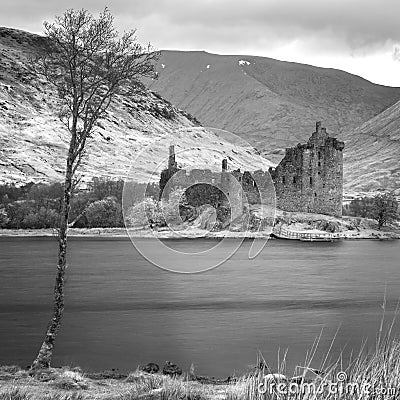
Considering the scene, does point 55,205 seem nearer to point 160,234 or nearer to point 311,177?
point 160,234

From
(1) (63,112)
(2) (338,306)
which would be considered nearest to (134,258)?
(2) (338,306)

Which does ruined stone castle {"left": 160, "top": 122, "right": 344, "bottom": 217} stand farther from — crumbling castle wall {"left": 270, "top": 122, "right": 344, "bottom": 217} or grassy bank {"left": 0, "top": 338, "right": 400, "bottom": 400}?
grassy bank {"left": 0, "top": 338, "right": 400, "bottom": 400}

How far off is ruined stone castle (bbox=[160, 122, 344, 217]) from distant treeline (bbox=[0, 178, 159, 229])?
16.0 metres

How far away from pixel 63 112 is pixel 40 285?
25570 mm

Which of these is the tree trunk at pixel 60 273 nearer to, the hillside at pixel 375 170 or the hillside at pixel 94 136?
the hillside at pixel 94 136

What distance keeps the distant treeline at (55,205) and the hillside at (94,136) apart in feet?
26.9

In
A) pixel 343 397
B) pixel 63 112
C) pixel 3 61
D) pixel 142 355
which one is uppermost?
pixel 3 61

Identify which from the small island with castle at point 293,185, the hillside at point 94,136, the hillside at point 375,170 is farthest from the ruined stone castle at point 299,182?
the hillside at point 375,170

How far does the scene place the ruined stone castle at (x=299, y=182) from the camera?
81375 mm

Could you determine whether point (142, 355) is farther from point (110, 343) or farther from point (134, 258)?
point (134, 258)

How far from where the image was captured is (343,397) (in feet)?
29.0

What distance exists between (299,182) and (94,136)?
64505 millimetres

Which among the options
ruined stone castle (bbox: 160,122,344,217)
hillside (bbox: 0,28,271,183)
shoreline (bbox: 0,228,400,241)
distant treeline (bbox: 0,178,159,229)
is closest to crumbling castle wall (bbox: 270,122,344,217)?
ruined stone castle (bbox: 160,122,344,217)

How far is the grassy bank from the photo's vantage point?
29.4 ft
